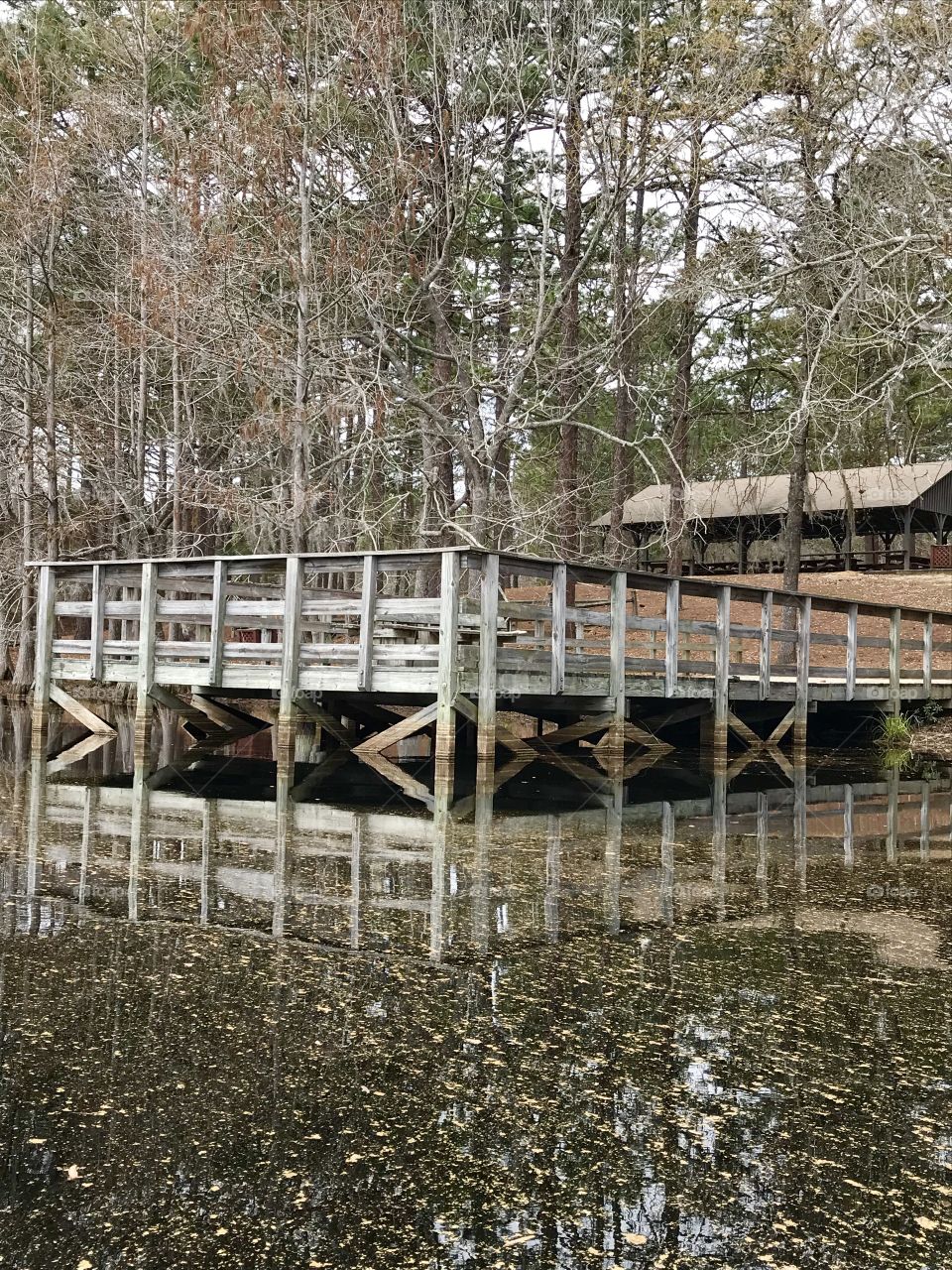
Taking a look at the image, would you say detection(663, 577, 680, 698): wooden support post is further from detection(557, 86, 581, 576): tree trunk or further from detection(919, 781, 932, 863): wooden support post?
detection(919, 781, 932, 863): wooden support post

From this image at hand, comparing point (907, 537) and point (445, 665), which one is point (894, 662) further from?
point (907, 537)

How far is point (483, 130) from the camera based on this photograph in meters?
17.5

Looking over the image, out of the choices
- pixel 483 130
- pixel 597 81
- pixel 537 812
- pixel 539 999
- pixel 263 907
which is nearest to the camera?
pixel 539 999

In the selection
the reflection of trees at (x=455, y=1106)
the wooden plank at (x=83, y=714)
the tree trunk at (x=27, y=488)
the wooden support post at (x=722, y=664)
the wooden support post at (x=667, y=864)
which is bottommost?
the reflection of trees at (x=455, y=1106)

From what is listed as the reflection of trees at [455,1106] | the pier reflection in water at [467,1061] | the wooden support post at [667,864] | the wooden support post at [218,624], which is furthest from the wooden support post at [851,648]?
the reflection of trees at [455,1106]

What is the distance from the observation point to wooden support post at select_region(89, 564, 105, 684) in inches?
589

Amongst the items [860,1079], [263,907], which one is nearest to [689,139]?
[263,907]

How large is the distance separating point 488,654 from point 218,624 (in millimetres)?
3678

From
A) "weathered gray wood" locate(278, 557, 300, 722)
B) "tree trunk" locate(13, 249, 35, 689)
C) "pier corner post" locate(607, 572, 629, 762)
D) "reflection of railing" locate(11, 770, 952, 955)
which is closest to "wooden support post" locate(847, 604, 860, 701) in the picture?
"pier corner post" locate(607, 572, 629, 762)

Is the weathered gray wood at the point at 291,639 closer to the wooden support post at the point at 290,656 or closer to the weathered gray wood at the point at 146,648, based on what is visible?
the wooden support post at the point at 290,656

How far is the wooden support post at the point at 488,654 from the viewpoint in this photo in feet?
39.1

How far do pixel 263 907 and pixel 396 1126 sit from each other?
264cm

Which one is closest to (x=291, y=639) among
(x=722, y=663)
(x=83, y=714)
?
(x=83, y=714)

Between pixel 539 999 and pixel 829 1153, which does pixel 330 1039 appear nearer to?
pixel 539 999
